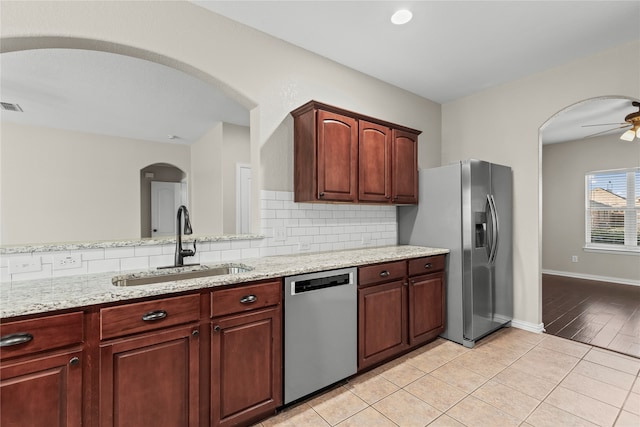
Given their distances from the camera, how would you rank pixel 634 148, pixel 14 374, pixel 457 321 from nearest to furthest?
pixel 14 374 < pixel 457 321 < pixel 634 148

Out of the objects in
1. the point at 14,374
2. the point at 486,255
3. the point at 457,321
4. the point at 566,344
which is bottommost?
the point at 566,344

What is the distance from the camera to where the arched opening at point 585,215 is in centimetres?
414

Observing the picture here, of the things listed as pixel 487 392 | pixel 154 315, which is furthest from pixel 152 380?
pixel 487 392

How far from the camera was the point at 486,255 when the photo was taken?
3.08 m

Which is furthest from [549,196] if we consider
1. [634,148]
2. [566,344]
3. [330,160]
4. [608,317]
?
[330,160]

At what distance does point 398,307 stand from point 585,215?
18.3 feet

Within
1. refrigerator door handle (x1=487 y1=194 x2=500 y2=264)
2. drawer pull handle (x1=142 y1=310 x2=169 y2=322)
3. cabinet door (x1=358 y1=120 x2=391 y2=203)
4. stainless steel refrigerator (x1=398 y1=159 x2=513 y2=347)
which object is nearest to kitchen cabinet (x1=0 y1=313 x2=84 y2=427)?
drawer pull handle (x1=142 y1=310 x2=169 y2=322)

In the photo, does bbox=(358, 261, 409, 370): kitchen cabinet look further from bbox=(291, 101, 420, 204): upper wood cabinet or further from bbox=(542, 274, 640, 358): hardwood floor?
bbox=(542, 274, 640, 358): hardwood floor

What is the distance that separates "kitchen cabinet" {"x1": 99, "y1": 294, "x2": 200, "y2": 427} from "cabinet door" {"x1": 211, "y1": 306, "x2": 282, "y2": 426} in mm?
110

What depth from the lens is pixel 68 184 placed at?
5.36 metres

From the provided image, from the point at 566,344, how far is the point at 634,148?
14.8 feet

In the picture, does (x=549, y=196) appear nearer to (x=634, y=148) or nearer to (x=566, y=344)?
(x=634, y=148)

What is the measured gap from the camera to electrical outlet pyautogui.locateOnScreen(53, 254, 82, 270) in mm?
1756

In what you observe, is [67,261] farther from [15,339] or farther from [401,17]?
[401,17]
